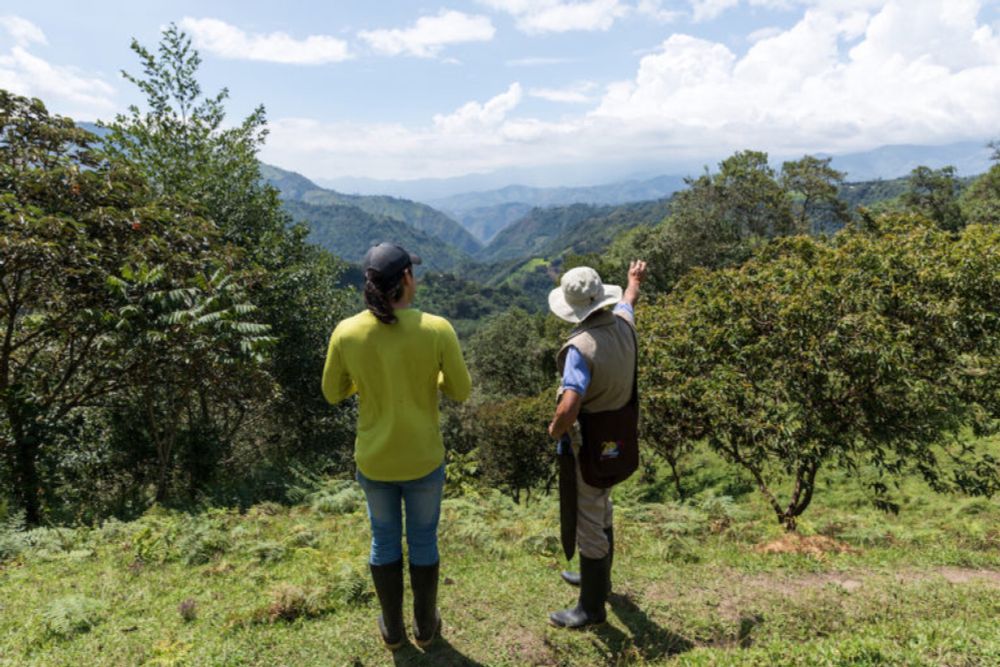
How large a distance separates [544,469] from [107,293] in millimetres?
16585

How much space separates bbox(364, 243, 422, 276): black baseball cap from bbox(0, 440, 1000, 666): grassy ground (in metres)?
3.05

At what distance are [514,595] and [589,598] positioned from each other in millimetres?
950

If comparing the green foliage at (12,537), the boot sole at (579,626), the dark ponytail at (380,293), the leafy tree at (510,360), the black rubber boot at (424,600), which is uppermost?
the dark ponytail at (380,293)

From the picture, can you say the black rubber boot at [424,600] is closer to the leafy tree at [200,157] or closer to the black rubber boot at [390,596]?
the black rubber boot at [390,596]

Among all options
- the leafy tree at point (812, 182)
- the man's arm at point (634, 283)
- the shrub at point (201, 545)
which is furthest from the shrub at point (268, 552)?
the leafy tree at point (812, 182)

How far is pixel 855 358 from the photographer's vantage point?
862 cm

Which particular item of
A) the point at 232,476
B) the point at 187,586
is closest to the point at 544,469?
the point at 232,476

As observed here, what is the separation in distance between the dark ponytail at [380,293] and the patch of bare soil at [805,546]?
18.6ft

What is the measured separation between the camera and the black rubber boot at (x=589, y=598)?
4453 mm

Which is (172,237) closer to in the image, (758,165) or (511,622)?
(511,622)

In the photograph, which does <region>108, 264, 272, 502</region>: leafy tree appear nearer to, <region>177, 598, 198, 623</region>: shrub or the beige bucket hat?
<region>177, 598, 198, 623</region>: shrub

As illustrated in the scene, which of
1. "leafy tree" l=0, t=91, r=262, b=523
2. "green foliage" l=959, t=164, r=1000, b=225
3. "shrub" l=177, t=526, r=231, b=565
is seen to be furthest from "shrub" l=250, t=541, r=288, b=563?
"green foliage" l=959, t=164, r=1000, b=225

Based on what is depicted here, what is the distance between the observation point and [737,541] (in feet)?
23.7

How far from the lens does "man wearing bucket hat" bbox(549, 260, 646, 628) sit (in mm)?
4047
